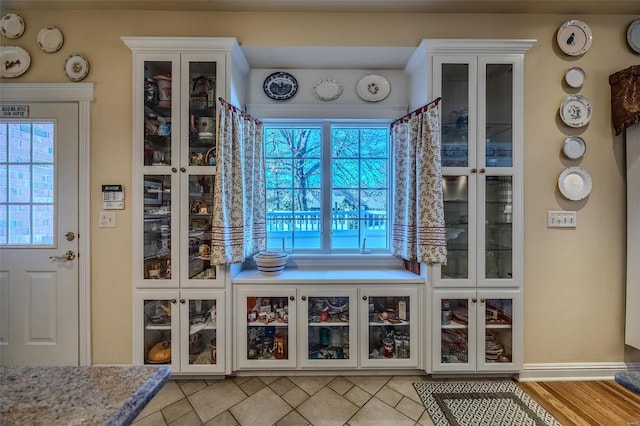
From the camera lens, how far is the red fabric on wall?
2070 millimetres

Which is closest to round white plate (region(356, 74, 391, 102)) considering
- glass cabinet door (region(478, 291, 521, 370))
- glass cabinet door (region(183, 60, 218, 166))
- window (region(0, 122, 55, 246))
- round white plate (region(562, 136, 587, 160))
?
glass cabinet door (region(183, 60, 218, 166))

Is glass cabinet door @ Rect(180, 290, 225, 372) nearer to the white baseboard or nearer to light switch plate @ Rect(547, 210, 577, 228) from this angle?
the white baseboard

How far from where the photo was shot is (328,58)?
233cm

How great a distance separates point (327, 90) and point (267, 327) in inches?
80.5

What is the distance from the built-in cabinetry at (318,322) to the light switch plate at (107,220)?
107 cm

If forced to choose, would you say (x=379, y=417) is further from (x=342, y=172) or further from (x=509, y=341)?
(x=342, y=172)

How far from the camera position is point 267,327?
7.20 feet

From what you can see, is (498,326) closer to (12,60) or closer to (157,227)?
(157,227)

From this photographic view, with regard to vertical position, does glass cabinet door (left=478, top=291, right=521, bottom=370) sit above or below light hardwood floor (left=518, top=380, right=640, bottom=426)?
above

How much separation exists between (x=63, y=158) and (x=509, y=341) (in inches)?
145

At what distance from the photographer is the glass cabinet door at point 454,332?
6.78ft

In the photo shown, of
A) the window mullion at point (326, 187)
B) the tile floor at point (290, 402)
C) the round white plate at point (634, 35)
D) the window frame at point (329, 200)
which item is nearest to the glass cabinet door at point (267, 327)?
the tile floor at point (290, 402)

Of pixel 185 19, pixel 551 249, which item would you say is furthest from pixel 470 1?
pixel 185 19

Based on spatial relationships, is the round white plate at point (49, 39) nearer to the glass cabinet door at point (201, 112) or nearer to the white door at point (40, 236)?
the white door at point (40, 236)
